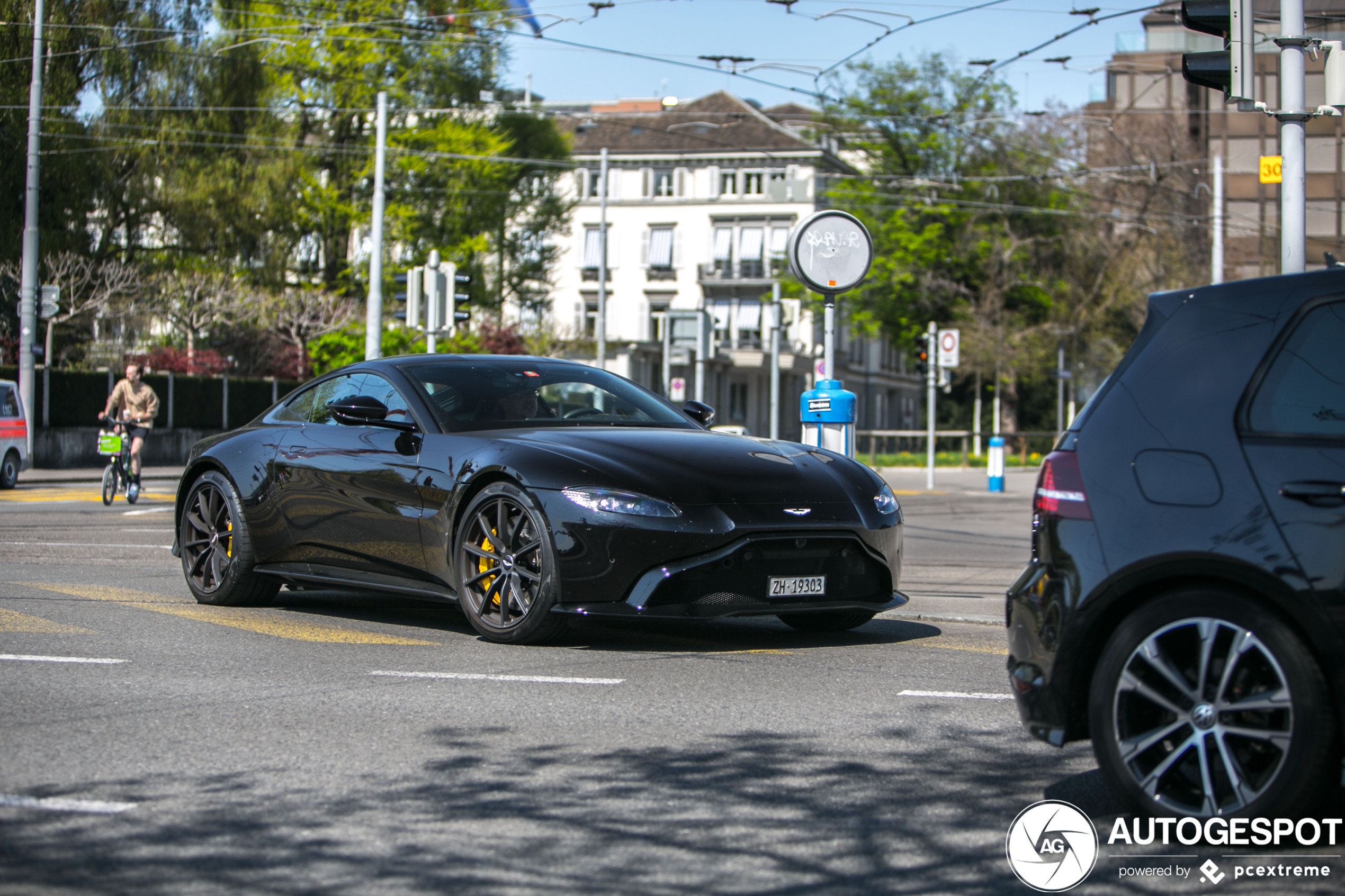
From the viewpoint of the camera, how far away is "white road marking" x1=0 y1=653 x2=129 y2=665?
6.76m

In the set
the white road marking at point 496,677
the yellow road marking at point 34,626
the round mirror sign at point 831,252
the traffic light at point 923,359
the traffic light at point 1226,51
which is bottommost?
the yellow road marking at point 34,626

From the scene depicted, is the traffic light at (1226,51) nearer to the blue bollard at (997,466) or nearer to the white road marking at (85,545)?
the white road marking at (85,545)

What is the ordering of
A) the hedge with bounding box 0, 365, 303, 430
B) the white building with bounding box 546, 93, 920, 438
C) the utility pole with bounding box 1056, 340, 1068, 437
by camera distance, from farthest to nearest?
1. the white building with bounding box 546, 93, 920, 438
2. the utility pole with bounding box 1056, 340, 1068, 437
3. the hedge with bounding box 0, 365, 303, 430

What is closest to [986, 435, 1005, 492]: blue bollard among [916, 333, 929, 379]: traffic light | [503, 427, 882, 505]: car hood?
[916, 333, 929, 379]: traffic light

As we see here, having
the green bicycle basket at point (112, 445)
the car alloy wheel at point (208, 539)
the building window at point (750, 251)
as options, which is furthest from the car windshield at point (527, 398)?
the building window at point (750, 251)

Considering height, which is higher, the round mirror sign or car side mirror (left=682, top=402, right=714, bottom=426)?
the round mirror sign

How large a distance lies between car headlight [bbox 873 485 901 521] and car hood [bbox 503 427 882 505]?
0.04m

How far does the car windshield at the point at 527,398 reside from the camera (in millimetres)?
7977

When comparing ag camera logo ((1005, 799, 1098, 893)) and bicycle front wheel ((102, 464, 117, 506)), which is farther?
bicycle front wheel ((102, 464, 117, 506))

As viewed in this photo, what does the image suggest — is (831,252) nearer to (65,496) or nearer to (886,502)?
(886,502)

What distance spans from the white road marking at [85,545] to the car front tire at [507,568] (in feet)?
21.6

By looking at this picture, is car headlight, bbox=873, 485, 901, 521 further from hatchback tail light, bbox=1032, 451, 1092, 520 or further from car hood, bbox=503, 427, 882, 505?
hatchback tail light, bbox=1032, 451, 1092, 520

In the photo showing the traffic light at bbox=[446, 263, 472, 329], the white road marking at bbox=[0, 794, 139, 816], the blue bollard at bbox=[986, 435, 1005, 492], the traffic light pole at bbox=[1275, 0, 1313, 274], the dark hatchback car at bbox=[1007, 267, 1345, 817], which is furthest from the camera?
the blue bollard at bbox=[986, 435, 1005, 492]

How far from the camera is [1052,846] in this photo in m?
3.95
